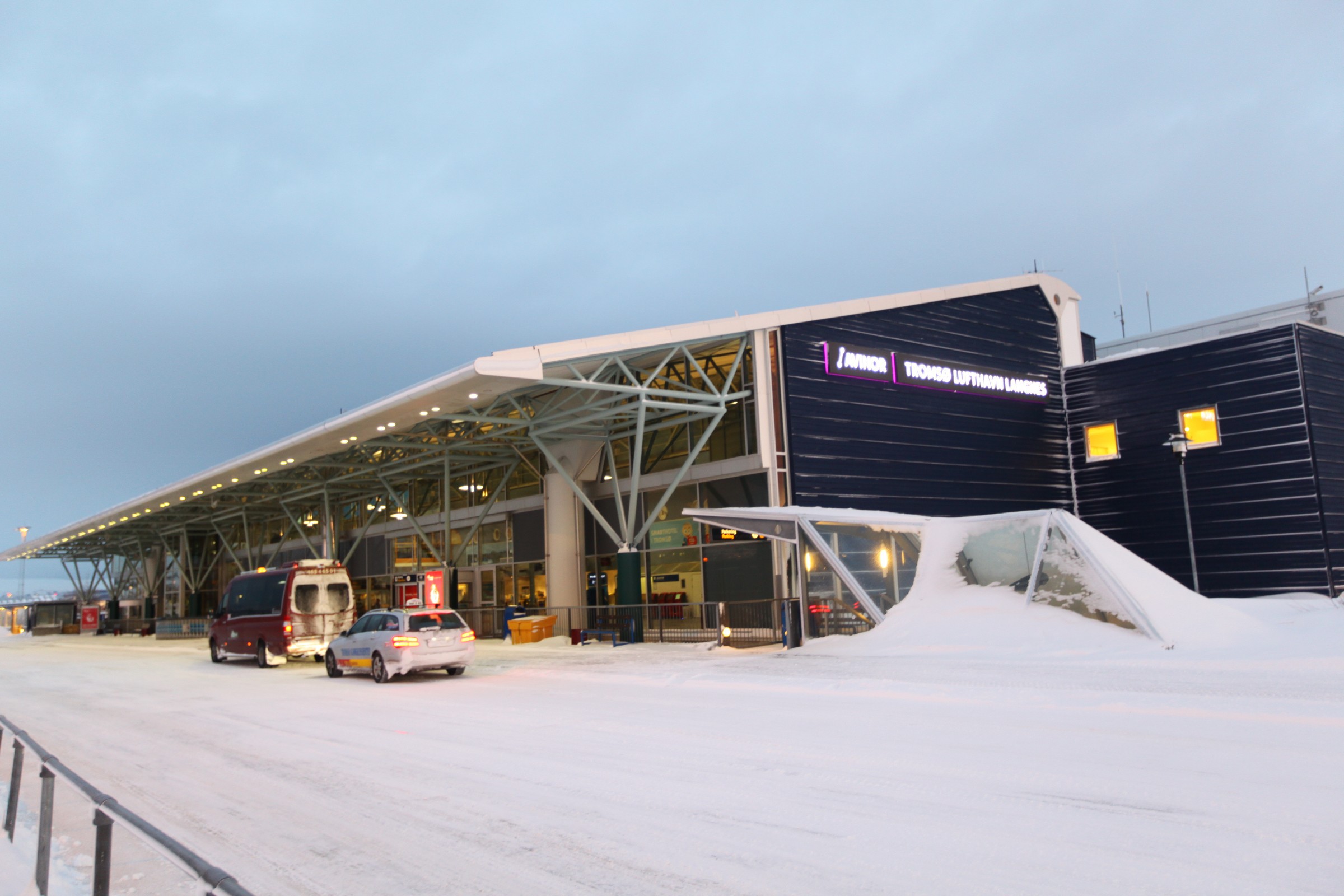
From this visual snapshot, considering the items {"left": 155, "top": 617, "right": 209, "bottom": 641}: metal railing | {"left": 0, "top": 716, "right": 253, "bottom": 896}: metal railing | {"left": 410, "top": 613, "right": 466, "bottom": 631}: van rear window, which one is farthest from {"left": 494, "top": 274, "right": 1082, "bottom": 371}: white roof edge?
{"left": 155, "top": 617, "right": 209, "bottom": 641}: metal railing

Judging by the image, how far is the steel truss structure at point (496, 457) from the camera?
85.6 ft

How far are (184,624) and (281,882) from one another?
53.1 m

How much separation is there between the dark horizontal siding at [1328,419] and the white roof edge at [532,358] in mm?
7915

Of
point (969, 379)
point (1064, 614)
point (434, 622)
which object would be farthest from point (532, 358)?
point (969, 379)

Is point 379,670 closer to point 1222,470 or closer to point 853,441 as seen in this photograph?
point 853,441

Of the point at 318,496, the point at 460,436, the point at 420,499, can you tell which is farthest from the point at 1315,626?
the point at 318,496

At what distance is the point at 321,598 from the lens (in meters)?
23.7

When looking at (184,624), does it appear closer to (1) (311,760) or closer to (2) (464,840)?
(1) (311,760)

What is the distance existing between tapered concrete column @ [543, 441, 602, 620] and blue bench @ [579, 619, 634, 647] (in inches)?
120

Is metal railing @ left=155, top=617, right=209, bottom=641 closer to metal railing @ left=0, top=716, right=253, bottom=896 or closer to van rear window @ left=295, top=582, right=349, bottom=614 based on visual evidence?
van rear window @ left=295, top=582, right=349, bottom=614

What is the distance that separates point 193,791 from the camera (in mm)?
8367

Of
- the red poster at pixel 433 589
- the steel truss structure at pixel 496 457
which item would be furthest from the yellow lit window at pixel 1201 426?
the red poster at pixel 433 589

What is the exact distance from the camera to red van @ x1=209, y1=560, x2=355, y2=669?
915 inches

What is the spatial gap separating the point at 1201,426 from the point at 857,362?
11.9 m
